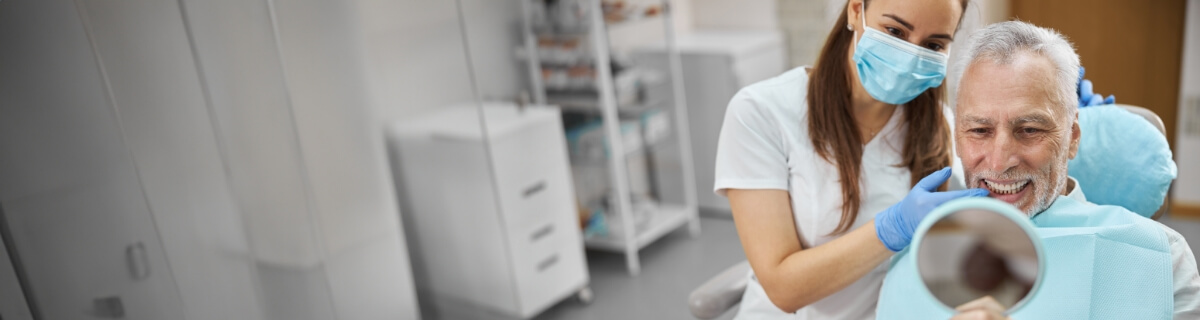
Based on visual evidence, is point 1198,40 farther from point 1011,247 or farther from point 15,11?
point 15,11

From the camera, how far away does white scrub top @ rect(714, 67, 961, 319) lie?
138 centimetres

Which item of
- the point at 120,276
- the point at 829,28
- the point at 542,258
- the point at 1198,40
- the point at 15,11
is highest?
the point at 15,11

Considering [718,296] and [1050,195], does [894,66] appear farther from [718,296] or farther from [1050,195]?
[718,296]

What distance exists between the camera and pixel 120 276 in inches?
66.6

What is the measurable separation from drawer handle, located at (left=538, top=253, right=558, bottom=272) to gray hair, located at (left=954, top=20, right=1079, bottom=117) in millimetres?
2270

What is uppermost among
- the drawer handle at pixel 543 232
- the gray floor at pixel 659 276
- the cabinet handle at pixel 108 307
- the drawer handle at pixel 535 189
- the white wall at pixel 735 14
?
the white wall at pixel 735 14

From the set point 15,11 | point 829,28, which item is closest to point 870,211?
point 829,28

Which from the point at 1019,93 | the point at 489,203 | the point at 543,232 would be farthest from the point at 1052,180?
the point at 543,232

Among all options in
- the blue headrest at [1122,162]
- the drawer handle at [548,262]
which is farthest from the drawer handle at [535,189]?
the blue headrest at [1122,162]

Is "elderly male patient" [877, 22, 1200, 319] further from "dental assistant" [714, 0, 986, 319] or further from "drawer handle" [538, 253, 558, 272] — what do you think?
"drawer handle" [538, 253, 558, 272]

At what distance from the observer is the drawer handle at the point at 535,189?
314 cm

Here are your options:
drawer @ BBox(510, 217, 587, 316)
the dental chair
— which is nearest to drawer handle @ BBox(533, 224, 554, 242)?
drawer @ BBox(510, 217, 587, 316)

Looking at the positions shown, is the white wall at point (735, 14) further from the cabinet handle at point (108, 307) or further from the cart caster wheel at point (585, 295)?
the cabinet handle at point (108, 307)

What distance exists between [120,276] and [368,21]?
107 cm
